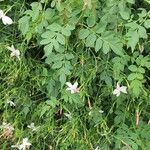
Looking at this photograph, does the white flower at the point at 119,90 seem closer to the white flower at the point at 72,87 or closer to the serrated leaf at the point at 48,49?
the white flower at the point at 72,87

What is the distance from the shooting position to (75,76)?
1587 mm

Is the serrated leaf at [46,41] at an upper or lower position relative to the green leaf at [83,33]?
upper

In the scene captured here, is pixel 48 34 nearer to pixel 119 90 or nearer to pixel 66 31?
pixel 66 31

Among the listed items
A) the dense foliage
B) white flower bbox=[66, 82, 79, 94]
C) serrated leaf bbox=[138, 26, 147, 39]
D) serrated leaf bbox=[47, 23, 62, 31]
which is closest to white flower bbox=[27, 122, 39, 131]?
the dense foliage

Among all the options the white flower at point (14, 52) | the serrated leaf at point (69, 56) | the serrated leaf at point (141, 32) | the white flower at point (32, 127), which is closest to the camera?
the serrated leaf at point (141, 32)

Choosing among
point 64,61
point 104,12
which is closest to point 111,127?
point 64,61

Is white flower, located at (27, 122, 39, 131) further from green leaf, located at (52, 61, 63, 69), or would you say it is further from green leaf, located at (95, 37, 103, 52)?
green leaf, located at (95, 37, 103, 52)

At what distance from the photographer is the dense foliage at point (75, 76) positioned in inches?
56.7

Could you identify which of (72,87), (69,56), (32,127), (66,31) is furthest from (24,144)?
(66,31)

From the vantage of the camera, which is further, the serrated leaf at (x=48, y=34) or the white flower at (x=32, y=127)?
the white flower at (x=32, y=127)

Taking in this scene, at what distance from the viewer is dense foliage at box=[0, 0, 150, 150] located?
1.44m

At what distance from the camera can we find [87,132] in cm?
166

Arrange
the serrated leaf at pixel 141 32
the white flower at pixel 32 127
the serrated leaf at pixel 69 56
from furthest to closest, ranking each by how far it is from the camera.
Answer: the white flower at pixel 32 127, the serrated leaf at pixel 69 56, the serrated leaf at pixel 141 32

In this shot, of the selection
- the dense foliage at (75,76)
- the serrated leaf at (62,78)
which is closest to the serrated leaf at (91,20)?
the dense foliage at (75,76)
